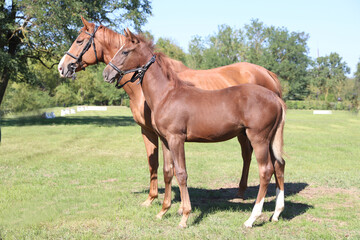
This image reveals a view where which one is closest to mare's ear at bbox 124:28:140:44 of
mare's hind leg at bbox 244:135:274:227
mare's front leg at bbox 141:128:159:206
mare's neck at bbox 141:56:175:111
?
mare's neck at bbox 141:56:175:111

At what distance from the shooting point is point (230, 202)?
21.7 ft

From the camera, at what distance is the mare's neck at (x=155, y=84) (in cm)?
527

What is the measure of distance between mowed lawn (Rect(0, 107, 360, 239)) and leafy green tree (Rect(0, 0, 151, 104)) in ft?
33.5

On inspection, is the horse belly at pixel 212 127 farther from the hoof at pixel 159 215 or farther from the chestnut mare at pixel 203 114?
the hoof at pixel 159 215

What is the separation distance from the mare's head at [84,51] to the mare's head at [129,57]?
1018 millimetres

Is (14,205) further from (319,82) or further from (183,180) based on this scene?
(319,82)

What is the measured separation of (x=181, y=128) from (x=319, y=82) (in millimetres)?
74869

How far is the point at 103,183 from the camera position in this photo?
820cm

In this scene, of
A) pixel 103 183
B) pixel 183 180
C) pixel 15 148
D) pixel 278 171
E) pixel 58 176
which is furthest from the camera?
pixel 15 148

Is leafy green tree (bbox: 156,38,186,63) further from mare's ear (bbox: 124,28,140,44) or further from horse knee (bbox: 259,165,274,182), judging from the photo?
horse knee (bbox: 259,165,274,182)

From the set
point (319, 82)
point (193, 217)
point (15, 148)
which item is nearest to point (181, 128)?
point (193, 217)

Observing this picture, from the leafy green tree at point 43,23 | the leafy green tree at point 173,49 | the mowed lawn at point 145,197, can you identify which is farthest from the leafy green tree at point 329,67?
the mowed lawn at point 145,197

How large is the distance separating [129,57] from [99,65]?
2002 centimetres

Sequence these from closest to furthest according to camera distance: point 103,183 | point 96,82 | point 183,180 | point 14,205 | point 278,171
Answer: point 183,180 < point 278,171 < point 14,205 < point 103,183 < point 96,82
